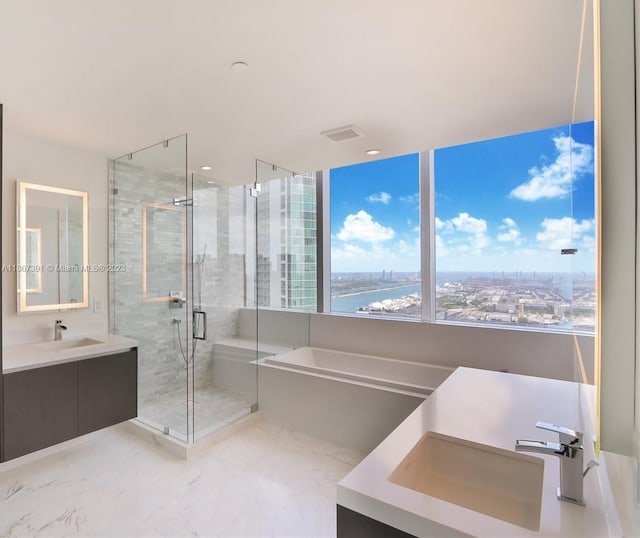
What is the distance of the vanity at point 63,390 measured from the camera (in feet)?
7.66

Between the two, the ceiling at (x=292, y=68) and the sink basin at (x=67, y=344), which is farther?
the sink basin at (x=67, y=344)

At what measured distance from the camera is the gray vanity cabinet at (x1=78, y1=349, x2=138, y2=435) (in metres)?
2.69

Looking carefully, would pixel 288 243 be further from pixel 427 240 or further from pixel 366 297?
pixel 427 240

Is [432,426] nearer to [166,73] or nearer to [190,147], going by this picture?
[166,73]

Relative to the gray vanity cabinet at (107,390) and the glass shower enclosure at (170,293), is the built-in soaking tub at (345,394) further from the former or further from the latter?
the gray vanity cabinet at (107,390)

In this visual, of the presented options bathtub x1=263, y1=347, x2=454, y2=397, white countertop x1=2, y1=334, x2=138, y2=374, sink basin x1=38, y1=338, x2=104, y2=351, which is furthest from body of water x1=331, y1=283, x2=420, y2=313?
sink basin x1=38, y1=338, x2=104, y2=351

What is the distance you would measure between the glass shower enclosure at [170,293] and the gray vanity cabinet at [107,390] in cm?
25

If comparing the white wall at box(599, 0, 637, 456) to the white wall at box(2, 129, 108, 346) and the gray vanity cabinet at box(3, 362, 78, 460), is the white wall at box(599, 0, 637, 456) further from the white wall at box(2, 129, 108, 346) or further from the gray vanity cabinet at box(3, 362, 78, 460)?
the white wall at box(2, 129, 108, 346)

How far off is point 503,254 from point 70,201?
4.01 meters

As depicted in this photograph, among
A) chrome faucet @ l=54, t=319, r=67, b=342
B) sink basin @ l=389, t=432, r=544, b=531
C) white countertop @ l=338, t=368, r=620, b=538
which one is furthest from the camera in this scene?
chrome faucet @ l=54, t=319, r=67, b=342

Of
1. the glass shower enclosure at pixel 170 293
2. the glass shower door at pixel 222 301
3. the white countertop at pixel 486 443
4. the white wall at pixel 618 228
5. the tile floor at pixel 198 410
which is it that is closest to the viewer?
the white wall at pixel 618 228

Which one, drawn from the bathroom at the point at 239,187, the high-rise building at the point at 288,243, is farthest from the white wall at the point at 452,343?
the high-rise building at the point at 288,243

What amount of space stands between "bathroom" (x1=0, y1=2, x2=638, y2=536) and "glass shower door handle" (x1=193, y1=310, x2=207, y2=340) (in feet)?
0.11

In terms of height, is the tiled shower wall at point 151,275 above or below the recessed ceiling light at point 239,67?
below
